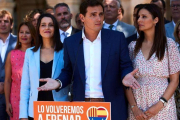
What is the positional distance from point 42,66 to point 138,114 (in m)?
1.26

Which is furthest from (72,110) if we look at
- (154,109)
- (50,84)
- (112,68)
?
(154,109)

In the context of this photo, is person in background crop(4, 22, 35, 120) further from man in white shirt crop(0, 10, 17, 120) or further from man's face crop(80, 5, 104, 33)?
man's face crop(80, 5, 104, 33)

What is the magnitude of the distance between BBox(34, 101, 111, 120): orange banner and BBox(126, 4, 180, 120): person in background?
0.73m

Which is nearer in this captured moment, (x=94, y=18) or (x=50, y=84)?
(x=50, y=84)

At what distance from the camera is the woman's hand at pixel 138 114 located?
3477 mm

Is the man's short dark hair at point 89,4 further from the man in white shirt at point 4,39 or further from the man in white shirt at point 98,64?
the man in white shirt at point 4,39

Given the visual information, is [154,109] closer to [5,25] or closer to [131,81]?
[131,81]

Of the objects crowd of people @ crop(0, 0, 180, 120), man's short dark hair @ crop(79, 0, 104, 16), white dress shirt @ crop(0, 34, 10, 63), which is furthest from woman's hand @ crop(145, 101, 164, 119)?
white dress shirt @ crop(0, 34, 10, 63)

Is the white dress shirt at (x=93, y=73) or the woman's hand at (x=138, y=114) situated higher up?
the white dress shirt at (x=93, y=73)

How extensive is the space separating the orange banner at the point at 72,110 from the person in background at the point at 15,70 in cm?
163

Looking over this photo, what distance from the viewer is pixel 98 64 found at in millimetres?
3430

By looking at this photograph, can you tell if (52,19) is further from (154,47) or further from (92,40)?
(154,47)

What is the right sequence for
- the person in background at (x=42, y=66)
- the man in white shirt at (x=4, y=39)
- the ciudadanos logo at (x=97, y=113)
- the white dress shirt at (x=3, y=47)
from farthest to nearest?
the white dress shirt at (x=3, y=47) → the man in white shirt at (x=4, y=39) → the person in background at (x=42, y=66) → the ciudadanos logo at (x=97, y=113)

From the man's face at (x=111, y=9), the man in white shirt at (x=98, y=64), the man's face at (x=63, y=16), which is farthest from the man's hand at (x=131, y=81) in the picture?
the man's face at (x=63, y=16)
